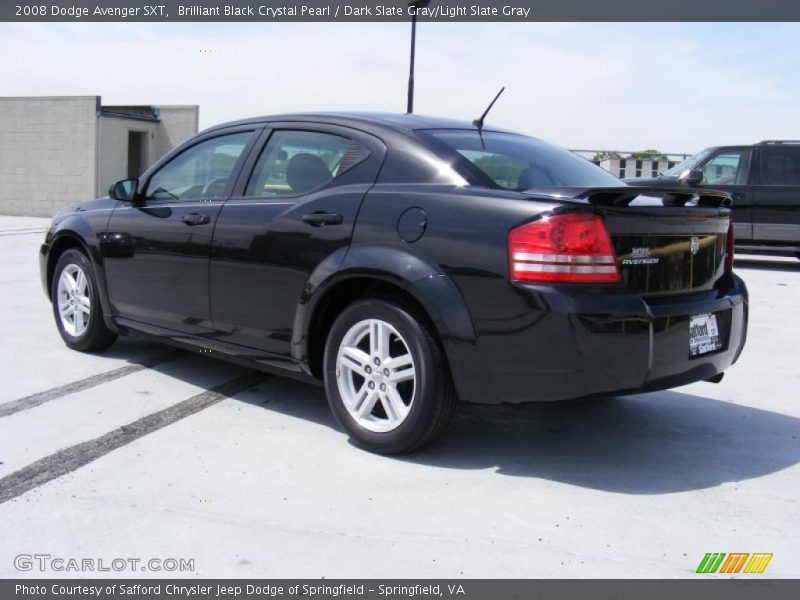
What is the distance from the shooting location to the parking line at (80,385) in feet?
15.0

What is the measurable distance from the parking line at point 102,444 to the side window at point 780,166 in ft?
33.3

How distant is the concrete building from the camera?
982 inches

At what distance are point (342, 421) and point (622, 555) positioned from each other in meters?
1.56

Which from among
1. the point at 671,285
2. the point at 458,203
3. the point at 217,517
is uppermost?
the point at 458,203

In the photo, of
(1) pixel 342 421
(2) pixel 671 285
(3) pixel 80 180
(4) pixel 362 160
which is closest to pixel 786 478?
(2) pixel 671 285

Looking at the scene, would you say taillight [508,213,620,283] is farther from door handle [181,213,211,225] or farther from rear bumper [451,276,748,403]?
door handle [181,213,211,225]

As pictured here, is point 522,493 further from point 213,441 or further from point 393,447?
point 213,441

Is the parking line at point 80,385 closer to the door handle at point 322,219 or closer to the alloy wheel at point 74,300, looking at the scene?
the alloy wheel at point 74,300

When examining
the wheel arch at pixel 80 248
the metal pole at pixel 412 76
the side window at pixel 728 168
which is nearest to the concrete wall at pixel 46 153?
the metal pole at pixel 412 76

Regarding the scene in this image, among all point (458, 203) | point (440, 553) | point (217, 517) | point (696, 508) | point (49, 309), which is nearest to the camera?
point (440, 553)

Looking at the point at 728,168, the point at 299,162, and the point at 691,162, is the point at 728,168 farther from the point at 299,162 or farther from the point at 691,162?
the point at 299,162

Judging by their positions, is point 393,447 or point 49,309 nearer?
point 393,447

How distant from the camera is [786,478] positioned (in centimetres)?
387

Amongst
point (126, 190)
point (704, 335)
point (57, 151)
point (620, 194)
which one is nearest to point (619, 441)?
point (704, 335)
